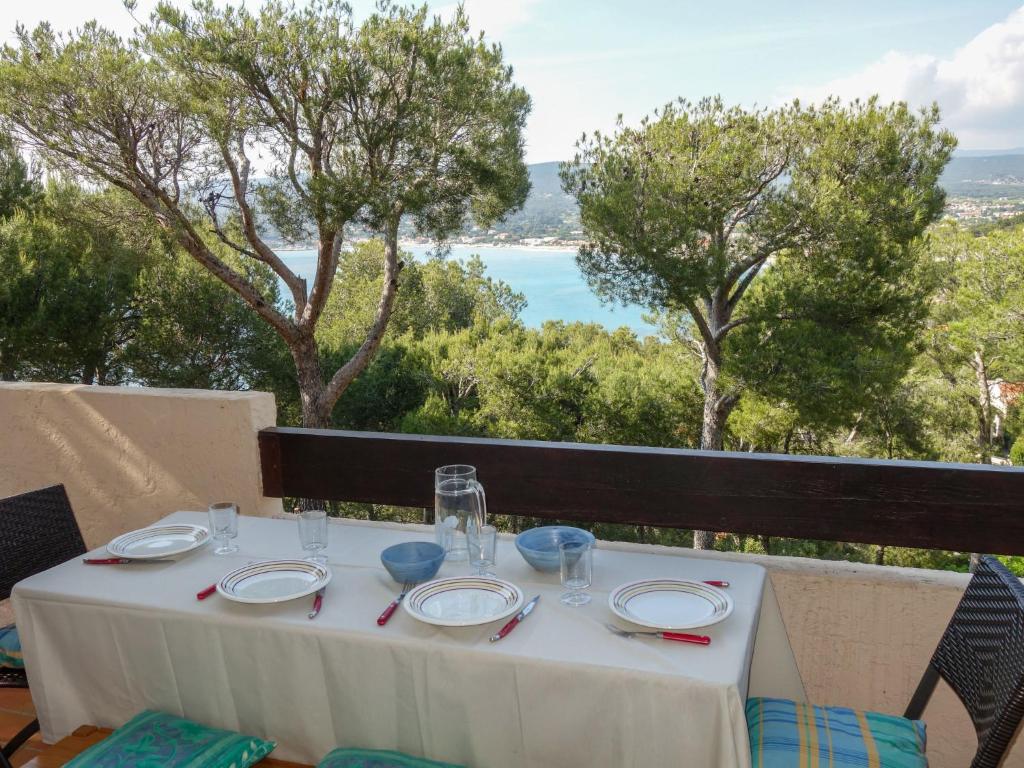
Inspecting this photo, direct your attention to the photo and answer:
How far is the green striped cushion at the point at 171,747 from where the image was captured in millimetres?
1096

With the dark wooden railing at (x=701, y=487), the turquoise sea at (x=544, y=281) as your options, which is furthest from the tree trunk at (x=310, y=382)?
the dark wooden railing at (x=701, y=487)

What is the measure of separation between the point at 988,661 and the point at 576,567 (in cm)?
60

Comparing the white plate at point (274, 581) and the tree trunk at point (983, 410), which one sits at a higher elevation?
the white plate at point (274, 581)

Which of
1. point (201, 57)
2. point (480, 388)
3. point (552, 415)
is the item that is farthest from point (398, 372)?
point (201, 57)

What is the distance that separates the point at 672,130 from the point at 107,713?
1266 centimetres

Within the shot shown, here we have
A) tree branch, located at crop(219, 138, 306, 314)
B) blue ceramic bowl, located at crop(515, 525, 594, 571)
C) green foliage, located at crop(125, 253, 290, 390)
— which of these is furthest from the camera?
green foliage, located at crop(125, 253, 290, 390)

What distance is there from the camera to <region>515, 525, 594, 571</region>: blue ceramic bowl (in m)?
1.28

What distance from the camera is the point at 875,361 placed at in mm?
11195

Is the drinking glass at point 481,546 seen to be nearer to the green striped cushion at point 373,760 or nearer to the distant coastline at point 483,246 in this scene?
the green striped cushion at point 373,760

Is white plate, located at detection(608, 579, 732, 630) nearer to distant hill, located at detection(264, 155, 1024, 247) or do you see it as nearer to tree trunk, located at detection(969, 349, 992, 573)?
distant hill, located at detection(264, 155, 1024, 247)

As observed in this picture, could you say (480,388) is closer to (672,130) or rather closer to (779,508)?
(672,130)

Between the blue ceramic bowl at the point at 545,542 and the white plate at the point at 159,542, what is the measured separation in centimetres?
62


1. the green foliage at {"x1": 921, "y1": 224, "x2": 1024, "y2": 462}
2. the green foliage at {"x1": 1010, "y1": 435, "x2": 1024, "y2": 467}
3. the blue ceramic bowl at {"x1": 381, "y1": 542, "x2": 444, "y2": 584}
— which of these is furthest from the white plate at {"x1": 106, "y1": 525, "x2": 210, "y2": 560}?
the green foliage at {"x1": 1010, "y1": 435, "x2": 1024, "y2": 467}

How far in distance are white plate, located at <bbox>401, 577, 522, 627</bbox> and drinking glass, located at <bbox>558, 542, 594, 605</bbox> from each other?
0.25 ft
